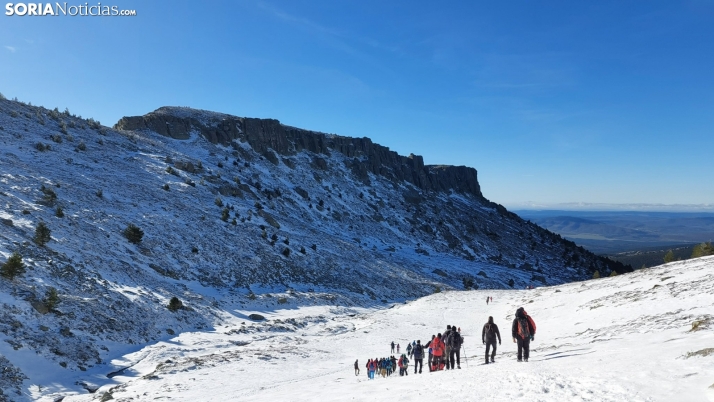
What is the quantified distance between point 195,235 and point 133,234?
7.52 m

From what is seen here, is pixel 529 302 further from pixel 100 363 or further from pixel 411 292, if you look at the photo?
pixel 100 363

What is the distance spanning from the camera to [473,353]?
21.1m

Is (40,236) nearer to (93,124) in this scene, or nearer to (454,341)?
(454,341)

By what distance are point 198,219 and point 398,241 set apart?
43201 mm

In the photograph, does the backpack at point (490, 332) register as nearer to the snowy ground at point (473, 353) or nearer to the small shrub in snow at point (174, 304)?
the snowy ground at point (473, 353)

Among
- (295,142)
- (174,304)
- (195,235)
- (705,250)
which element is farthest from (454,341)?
(295,142)

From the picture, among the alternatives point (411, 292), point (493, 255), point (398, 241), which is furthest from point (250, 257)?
point (493, 255)

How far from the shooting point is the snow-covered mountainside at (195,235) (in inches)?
931

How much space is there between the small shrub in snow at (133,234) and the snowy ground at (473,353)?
38.7ft

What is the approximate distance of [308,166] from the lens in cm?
9225

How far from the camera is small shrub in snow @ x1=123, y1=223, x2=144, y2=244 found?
116 feet

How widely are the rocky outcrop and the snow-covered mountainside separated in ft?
1.49

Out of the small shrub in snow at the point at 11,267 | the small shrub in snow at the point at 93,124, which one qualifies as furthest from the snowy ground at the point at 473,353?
the small shrub in snow at the point at 93,124

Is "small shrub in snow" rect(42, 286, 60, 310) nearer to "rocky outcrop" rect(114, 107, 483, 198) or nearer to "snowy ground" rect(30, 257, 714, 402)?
"snowy ground" rect(30, 257, 714, 402)
